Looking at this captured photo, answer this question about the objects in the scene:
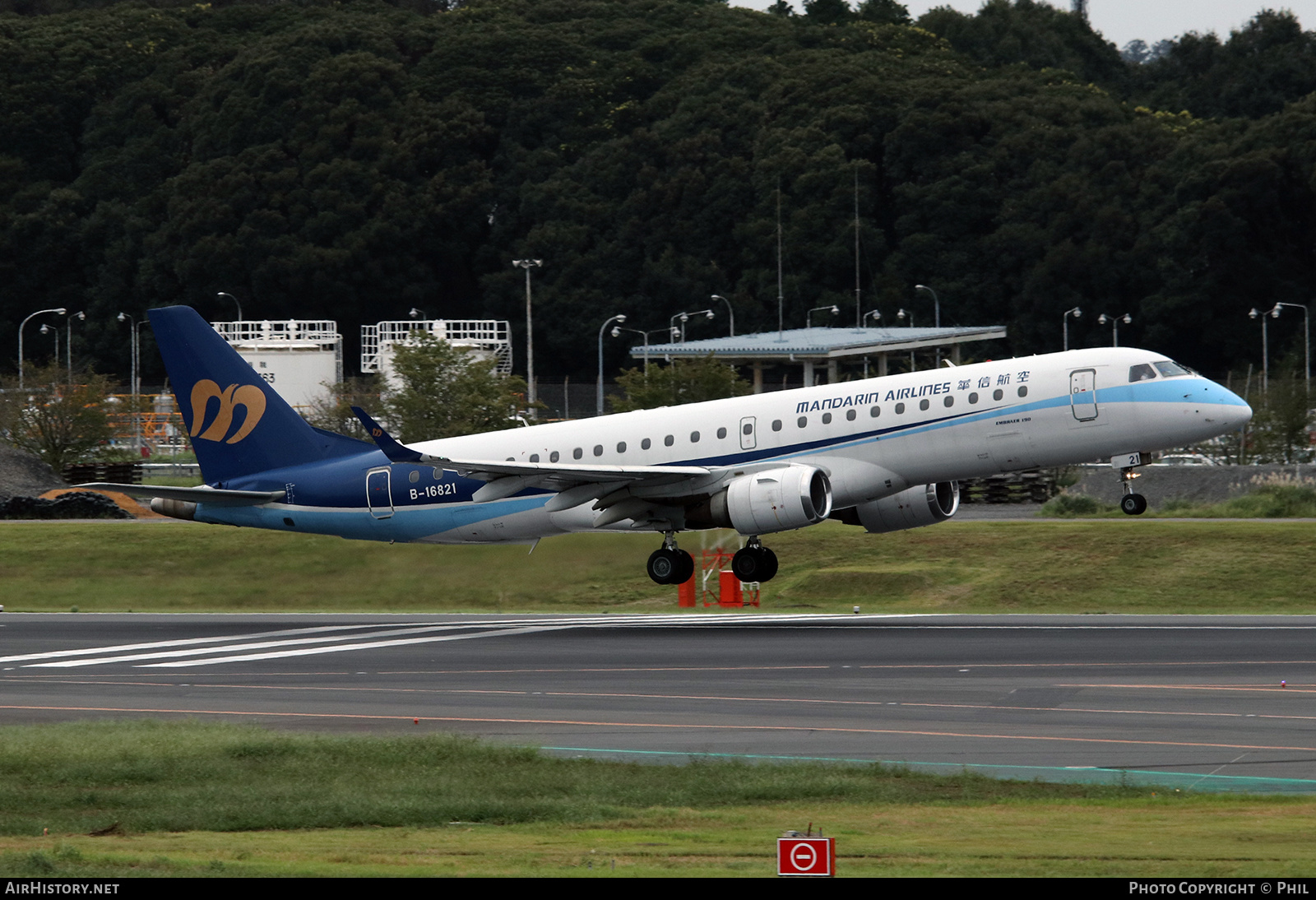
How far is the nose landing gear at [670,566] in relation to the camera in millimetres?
38562

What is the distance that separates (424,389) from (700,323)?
188 ft

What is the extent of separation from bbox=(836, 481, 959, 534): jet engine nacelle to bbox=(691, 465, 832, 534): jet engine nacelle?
95.3 inches

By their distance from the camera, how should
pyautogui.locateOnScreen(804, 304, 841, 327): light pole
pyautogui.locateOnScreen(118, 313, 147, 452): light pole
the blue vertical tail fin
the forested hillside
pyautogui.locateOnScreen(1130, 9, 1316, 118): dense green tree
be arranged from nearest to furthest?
the blue vertical tail fin
pyautogui.locateOnScreen(118, 313, 147, 452): light pole
pyautogui.locateOnScreen(804, 304, 841, 327): light pole
the forested hillside
pyautogui.locateOnScreen(1130, 9, 1316, 118): dense green tree

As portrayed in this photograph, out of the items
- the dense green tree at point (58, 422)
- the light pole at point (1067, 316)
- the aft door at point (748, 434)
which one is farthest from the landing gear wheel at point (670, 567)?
the light pole at point (1067, 316)

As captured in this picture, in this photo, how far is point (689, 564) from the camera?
38.8 meters

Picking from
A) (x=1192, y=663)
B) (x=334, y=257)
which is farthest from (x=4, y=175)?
(x=1192, y=663)

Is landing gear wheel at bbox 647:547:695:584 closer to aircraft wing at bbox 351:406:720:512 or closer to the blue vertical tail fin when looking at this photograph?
aircraft wing at bbox 351:406:720:512

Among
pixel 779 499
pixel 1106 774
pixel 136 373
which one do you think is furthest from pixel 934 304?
pixel 1106 774

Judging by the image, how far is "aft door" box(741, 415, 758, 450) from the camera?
38.0 metres

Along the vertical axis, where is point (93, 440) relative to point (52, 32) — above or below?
below

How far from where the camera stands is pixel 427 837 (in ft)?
52.1

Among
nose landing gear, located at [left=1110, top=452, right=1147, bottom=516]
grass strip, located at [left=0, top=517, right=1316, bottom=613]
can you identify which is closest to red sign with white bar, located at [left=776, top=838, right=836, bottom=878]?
nose landing gear, located at [left=1110, top=452, right=1147, bottom=516]

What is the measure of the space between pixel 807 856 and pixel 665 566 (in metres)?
29.0
